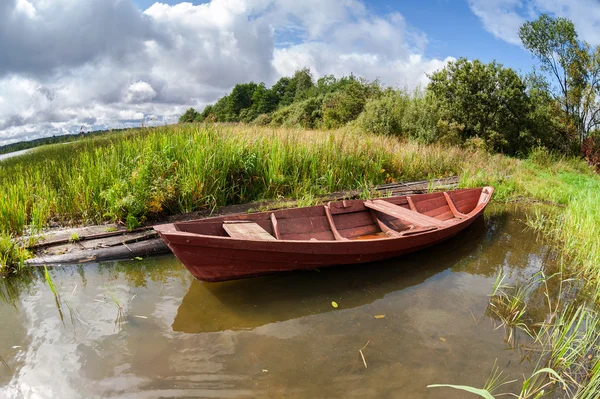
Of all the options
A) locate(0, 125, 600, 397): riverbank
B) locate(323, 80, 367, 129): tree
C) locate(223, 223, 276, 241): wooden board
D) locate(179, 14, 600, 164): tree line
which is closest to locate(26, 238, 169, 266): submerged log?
locate(0, 125, 600, 397): riverbank

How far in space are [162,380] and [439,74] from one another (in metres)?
18.1

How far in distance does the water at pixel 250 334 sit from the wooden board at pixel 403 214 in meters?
0.86

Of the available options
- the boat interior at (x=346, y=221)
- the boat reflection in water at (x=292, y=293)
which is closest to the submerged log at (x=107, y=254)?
the boat reflection in water at (x=292, y=293)

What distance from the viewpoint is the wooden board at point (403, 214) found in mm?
5781

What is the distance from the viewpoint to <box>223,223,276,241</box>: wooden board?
450cm

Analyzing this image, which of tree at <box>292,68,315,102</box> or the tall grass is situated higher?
tree at <box>292,68,315,102</box>

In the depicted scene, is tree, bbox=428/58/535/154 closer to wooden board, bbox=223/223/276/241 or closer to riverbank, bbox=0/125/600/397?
riverbank, bbox=0/125/600/397

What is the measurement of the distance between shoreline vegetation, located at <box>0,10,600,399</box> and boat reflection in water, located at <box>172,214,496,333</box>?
1191 mm

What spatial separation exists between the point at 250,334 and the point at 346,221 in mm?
3046

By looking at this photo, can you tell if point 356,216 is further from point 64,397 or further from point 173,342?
point 64,397

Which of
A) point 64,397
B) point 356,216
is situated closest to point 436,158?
point 356,216

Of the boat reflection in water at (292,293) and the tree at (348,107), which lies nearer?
the boat reflection in water at (292,293)

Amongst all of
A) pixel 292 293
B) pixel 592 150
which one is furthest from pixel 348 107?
pixel 292 293

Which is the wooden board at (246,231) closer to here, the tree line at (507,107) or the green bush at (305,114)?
the tree line at (507,107)
